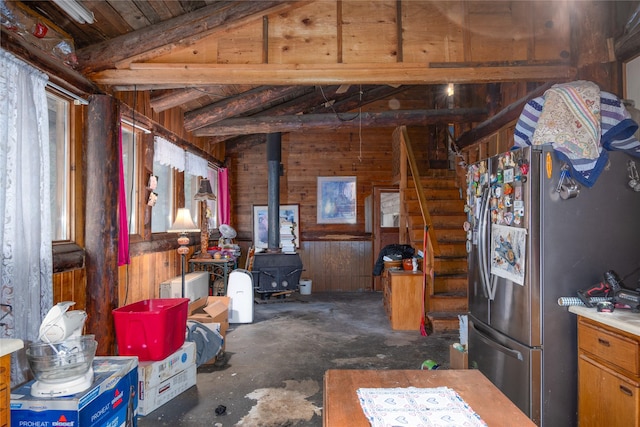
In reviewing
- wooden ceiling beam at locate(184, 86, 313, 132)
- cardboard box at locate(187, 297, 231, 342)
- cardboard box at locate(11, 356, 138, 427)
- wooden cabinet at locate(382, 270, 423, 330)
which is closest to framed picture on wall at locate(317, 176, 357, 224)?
wooden ceiling beam at locate(184, 86, 313, 132)

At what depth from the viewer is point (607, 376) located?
1974 mm

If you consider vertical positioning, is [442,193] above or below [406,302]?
above

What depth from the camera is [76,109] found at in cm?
305

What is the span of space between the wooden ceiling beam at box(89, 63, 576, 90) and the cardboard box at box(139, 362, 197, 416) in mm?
2260

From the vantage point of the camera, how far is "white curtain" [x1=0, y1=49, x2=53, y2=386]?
2068 mm

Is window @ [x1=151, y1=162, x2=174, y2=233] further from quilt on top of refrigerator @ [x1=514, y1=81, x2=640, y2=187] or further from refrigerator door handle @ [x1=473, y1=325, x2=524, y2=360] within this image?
quilt on top of refrigerator @ [x1=514, y1=81, x2=640, y2=187]

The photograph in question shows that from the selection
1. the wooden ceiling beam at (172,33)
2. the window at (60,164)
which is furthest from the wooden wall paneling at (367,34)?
the window at (60,164)

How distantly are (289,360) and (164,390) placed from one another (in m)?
1.23

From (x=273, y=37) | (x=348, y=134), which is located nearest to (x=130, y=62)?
(x=273, y=37)

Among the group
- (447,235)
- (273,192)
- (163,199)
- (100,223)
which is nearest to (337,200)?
(273,192)

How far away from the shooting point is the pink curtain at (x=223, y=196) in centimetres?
685

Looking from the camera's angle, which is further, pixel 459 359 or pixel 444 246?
pixel 444 246

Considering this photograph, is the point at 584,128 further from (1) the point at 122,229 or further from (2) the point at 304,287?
(2) the point at 304,287

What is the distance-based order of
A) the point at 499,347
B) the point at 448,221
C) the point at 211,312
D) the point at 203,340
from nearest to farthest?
1. the point at 499,347
2. the point at 203,340
3. the point at 211,312
4. the point at 448,221
